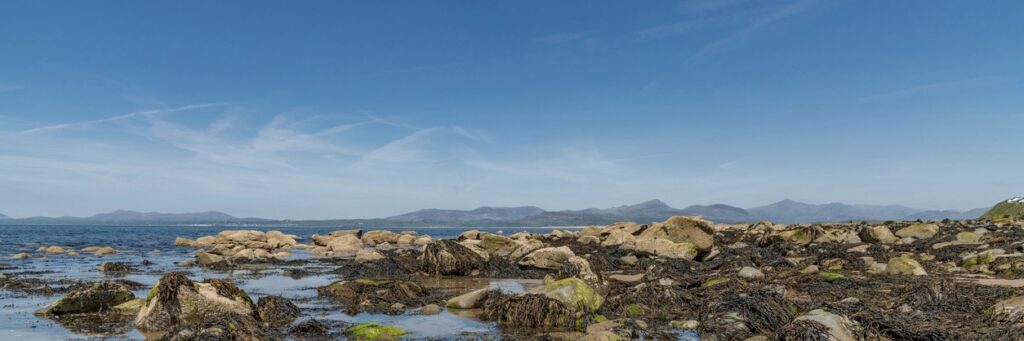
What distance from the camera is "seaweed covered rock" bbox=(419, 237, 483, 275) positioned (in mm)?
19453

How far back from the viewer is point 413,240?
45406 mm

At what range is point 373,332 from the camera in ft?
28.0

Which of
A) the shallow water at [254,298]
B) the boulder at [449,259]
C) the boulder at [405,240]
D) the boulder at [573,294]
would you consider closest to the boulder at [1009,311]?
the boulder at [573,294]

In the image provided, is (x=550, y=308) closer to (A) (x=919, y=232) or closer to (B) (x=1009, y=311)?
(B) (x=1009, y=311)

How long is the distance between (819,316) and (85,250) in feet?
116

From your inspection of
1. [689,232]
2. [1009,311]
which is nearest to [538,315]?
[1009,311]

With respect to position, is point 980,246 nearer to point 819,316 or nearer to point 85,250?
point 819,316

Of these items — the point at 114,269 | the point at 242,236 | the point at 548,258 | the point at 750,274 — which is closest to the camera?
the point at 750,274

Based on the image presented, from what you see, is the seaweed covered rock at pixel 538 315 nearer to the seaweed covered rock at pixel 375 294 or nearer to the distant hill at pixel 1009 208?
the seaweed covered rock at pixel 375 294

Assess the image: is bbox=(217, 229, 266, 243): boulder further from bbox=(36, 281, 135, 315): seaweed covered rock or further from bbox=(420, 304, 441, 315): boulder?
bbox=(420, 304, 441, 315): boulder

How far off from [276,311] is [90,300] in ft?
10.2

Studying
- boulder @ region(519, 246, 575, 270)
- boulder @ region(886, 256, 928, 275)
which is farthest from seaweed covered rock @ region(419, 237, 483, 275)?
boulder @ region(886, 256, 928, 275)

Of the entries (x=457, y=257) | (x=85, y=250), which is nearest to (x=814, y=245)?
(x=457, y=257)

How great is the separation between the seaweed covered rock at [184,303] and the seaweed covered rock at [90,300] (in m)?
1.10
